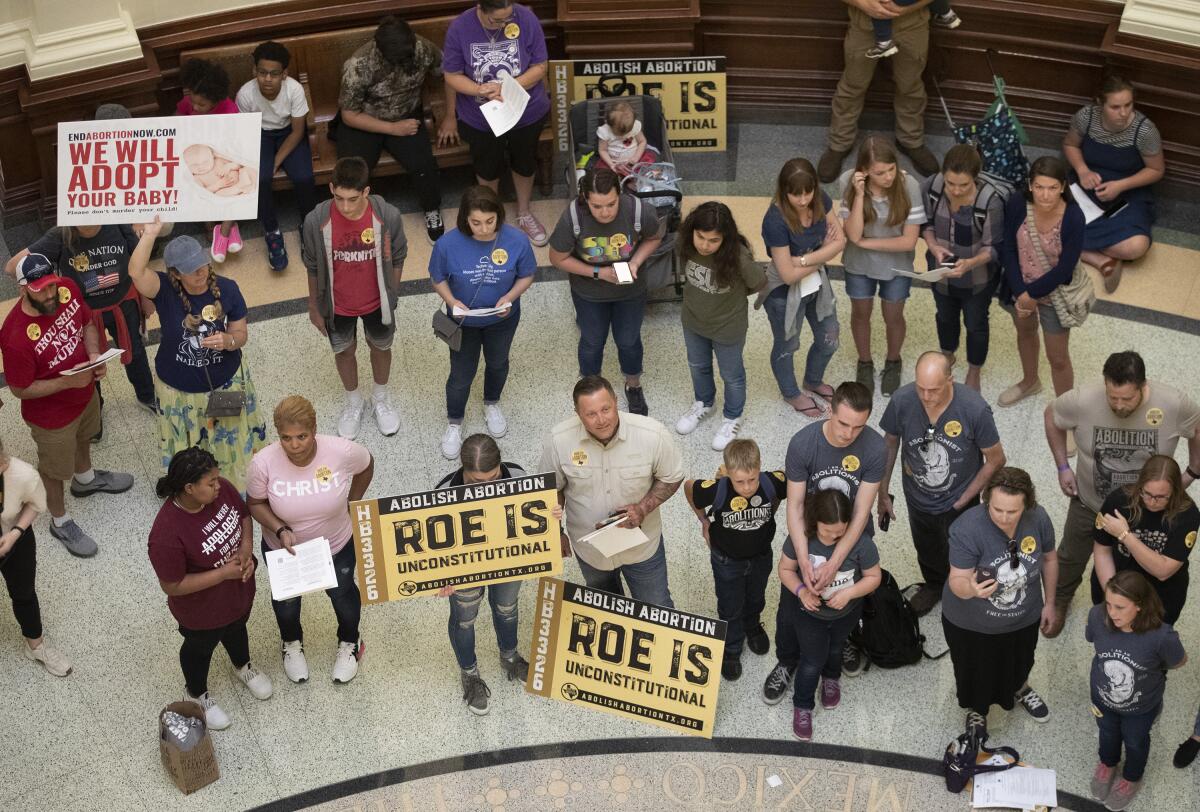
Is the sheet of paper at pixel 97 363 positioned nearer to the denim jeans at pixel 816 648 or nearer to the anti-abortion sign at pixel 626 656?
the anti-abortion sign at pixel 626 656

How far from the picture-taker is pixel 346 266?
723cm

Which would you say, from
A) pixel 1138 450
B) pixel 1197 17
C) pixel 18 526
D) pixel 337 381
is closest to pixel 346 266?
pixel 337 381

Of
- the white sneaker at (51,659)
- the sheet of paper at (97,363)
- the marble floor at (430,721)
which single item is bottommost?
the marble floor at (430,721)

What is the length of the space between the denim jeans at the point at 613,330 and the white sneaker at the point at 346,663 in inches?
79.7

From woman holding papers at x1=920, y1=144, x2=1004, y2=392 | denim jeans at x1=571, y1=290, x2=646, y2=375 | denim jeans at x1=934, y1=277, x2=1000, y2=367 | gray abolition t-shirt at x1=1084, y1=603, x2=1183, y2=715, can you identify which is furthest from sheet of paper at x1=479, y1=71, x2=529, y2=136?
gray abolition t-shirt at x1=1084, y1=603, x2=1183, y2=715

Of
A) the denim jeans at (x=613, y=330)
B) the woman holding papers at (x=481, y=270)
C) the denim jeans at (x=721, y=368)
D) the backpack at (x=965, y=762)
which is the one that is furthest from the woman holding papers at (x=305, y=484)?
the backpack at (x=965, y=762)

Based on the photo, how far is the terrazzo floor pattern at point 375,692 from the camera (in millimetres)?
6098

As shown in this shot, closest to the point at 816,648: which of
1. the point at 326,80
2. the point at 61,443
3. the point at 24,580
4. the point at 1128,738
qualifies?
the point at 1128,738

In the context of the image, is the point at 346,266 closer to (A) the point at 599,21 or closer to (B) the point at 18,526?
(B) the point at 18,526

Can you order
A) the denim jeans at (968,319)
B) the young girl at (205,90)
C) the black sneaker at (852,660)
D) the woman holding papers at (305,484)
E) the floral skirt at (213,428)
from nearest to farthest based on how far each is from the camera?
the woman holding papers at (305,484) → the black sneaker at (852,660) → the floral skirt at (213,428) → the denim jeans at (968,319) → the young girl at (205,90)

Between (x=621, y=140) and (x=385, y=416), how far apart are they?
1.95 meters

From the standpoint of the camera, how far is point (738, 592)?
619 cm

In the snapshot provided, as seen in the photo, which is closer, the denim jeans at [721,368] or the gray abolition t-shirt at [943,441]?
the gray abolition t-shirt at [943,441]

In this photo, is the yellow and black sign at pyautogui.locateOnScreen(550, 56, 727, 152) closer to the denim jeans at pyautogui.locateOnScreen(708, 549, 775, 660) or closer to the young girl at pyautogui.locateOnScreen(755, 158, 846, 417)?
the young girl at pyautogui.locateOnScreen(755, 158, 846, 417)
